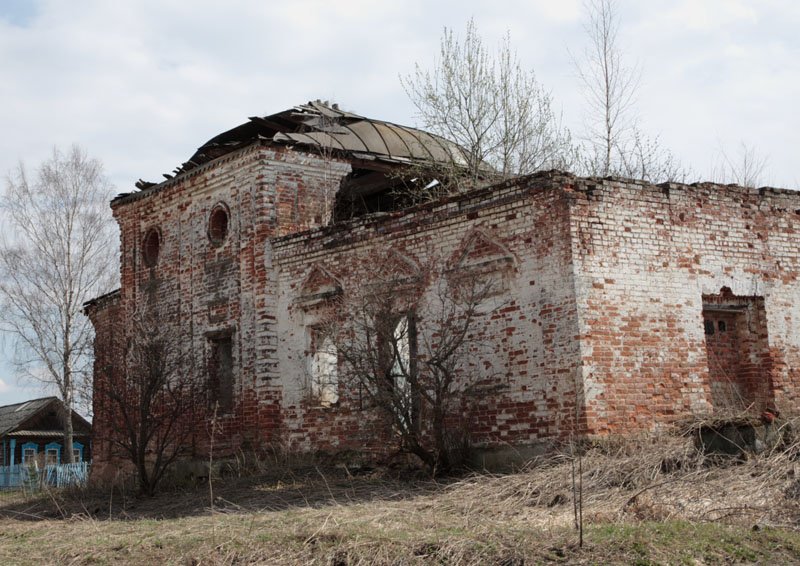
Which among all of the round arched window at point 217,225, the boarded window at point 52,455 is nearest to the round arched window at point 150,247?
the round arched window at point 217,225

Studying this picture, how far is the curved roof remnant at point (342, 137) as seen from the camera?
16.1 m

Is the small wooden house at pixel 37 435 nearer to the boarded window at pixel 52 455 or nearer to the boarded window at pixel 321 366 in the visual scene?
the boarded window at pixel 52 455

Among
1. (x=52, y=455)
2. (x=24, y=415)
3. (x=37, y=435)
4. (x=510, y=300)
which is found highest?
(x=510, y=300)

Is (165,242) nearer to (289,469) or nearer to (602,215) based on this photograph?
(289,469)

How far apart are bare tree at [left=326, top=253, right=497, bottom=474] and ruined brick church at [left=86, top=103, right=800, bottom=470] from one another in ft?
0.73

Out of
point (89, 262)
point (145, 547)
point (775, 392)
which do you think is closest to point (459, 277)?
point (775, 392)

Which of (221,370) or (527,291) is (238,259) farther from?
(527,291)

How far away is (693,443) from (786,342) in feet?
9.21

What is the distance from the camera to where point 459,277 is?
12.1 metres

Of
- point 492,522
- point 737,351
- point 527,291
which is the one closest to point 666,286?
point 737,351

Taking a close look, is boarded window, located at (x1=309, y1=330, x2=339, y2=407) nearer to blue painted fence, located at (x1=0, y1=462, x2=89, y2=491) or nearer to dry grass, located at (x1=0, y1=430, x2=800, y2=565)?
dry grass, located at (x1=0, y1=430, x2=800, y2=565)

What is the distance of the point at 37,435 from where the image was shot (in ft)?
102

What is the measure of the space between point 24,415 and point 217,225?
742 inches

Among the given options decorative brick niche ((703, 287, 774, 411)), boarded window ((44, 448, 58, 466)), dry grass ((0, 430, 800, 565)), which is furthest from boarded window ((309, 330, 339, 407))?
boarded window ((44, 448, 58, 466))
